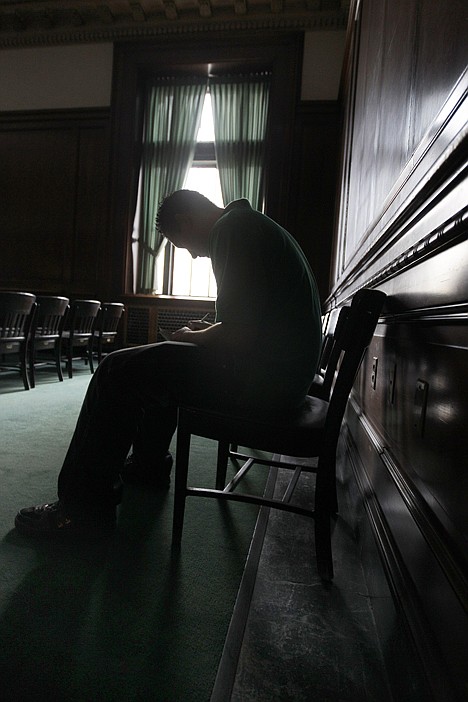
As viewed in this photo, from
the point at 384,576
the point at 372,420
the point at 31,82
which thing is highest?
the point at 31,82

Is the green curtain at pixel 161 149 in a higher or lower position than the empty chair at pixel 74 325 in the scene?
higher

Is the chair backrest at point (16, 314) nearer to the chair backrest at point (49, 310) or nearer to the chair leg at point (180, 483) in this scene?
the chair backrest at point (49, 310)

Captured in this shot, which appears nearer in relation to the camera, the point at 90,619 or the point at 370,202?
the point at 90,619

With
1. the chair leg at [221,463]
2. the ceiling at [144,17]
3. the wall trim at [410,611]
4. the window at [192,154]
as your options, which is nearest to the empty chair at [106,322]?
the window at [192,154]

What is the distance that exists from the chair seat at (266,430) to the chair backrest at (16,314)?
266cm

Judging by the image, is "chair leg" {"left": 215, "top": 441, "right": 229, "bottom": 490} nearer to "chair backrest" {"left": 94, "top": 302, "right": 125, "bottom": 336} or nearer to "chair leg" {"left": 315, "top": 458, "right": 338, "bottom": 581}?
"chair leg" {"left": 315, "top": 458, "right": 338, "bottom": 581}

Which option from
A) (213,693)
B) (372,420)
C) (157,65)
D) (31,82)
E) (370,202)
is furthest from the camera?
(31,82)

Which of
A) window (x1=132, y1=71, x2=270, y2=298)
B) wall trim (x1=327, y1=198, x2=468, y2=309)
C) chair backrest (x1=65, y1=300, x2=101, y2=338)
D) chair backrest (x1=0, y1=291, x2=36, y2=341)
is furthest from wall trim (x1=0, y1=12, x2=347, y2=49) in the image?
wall trim (x1=327, y1=198, x2=468, y2=309)

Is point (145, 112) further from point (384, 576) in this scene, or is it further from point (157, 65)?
point (384, 576)

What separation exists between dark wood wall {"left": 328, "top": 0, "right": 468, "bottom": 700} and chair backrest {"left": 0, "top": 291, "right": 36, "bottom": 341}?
113 inches

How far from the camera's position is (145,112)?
6.59m

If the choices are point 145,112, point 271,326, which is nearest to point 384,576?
point 271,326

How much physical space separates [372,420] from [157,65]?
259 inches

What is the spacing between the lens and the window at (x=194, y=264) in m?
6.66
